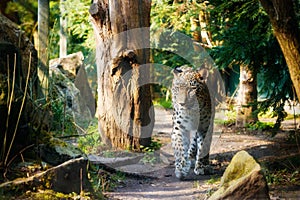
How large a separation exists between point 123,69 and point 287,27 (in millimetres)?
3743

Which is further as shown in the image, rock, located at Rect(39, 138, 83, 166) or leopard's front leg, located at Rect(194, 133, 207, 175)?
leopard's front leg, located at Rect(194, 133, 207, 175)

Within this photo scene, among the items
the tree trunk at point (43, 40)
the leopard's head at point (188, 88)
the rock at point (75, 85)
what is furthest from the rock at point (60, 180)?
the rock at point (75, 85)

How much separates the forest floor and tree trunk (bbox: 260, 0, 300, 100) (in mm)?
1523

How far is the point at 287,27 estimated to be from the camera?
210 inches

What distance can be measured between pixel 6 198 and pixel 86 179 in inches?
34.2

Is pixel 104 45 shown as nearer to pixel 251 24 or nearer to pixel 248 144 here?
pixel 251 24

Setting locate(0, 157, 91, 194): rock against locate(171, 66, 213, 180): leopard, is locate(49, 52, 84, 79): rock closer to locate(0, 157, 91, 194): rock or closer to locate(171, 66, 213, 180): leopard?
locate(171, 66, 213, 180): leopard

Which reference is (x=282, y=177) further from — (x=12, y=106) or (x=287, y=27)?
(x=12, y=106)

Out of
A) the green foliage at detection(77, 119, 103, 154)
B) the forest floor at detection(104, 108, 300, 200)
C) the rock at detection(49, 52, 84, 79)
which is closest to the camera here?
the forest floor at detection(104, 108, 300, 200)

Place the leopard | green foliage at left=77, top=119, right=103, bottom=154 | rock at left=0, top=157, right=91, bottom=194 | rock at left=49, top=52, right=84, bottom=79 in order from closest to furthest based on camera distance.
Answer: rock at left=0, top=157, right=91, bottom=194 → the leopard → green foliage at left=77, top=119, right=103, bottom=154 → rock at left=49, top=52, right=84, bottom=79

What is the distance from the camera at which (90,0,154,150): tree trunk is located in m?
8.42

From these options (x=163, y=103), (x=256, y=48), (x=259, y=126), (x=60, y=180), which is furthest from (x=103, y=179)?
(x=163, y=103)

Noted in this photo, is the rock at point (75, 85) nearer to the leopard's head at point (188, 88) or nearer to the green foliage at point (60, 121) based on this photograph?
the green foliage at point (60, 121)

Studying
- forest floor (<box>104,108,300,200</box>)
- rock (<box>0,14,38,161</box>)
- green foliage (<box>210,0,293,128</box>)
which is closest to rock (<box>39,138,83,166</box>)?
rock (<box>0,14,38,161</box>)
